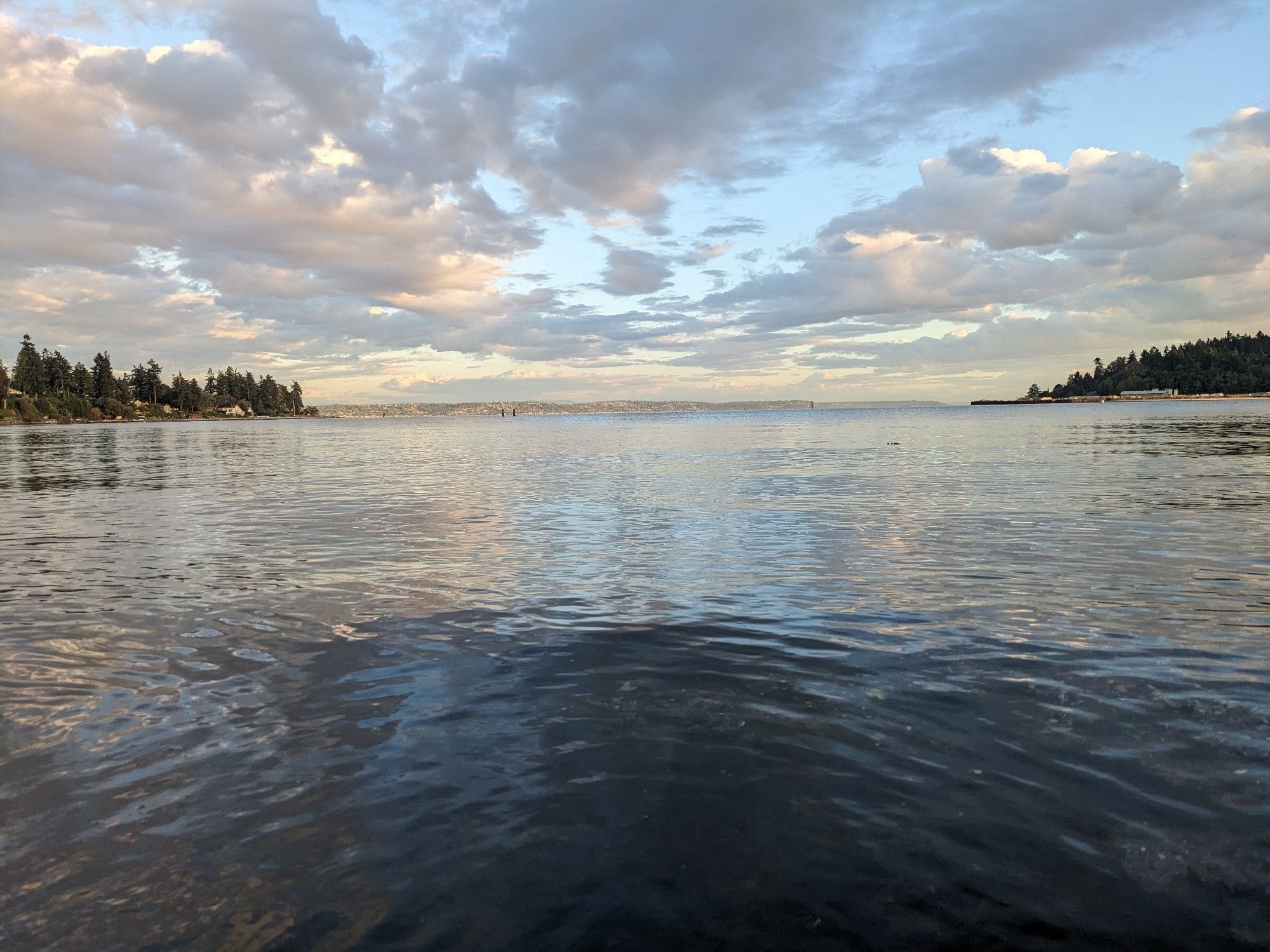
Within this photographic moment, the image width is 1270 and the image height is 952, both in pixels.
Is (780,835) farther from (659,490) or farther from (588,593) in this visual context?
(659,490)

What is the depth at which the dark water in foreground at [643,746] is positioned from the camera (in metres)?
6.34

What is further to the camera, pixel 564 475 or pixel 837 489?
pixel 564 475

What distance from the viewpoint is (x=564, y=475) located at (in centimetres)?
5253

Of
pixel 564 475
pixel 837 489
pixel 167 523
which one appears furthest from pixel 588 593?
pixel 564 475

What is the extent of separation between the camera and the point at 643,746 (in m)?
9.30

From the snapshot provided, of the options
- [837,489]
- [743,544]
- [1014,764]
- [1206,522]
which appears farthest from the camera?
[837,489]

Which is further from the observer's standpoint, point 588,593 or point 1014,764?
point 588,593

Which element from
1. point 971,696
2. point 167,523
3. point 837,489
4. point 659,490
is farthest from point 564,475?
point 971,696

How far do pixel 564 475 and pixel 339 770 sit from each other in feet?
144

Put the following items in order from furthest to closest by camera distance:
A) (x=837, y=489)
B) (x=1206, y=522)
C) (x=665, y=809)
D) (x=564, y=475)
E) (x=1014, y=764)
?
(x=564, y=475) < (x=837, y=489) < (x=1206, y=522) < (x=1014, y=764) < (x=665, y=809)

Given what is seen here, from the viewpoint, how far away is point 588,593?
17500mm

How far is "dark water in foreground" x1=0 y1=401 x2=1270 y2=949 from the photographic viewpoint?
6.34 meters

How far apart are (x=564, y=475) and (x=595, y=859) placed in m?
45.9

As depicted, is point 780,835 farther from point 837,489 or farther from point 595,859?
point 837,489
